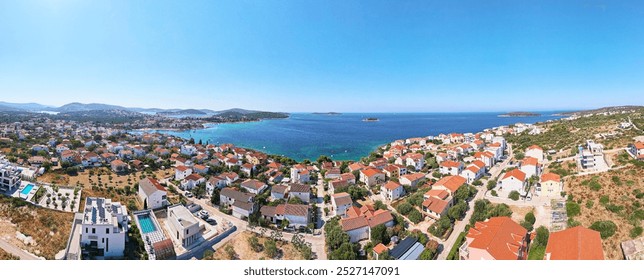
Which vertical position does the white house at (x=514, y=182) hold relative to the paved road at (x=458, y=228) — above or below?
above

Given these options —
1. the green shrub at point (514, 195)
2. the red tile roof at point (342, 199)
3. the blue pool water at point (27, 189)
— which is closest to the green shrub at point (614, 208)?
the green shrub at point (514, 195)

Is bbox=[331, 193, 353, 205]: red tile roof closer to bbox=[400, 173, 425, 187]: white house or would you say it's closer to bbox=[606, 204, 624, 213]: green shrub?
bbox=[400, 173, 425, 187]: white house

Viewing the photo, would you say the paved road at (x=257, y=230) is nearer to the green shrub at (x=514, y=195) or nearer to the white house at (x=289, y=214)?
the white house at (x=289, y=214)

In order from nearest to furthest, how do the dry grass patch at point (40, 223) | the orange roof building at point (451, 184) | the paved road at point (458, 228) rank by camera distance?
the dry grass patch at point (40, 223) < the paved road at point (458, 228) < the orange roof building at point (451, 184)

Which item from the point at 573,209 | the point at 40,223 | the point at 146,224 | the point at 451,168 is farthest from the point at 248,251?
the point at 451,168
